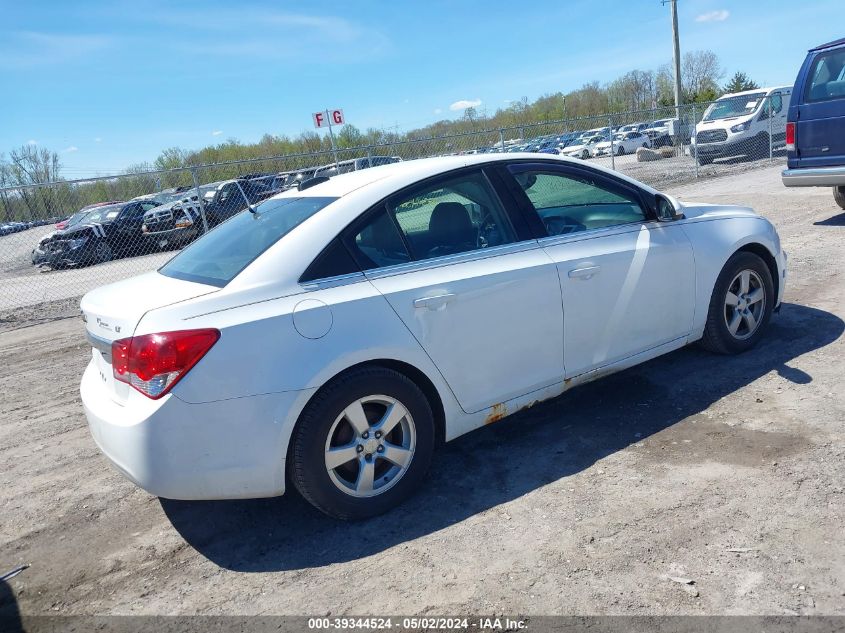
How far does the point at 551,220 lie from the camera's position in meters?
4.06

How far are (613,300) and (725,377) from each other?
1133mm

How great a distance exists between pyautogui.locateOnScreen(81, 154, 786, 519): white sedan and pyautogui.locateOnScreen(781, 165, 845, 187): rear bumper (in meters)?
5.36

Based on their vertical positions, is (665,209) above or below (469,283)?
above

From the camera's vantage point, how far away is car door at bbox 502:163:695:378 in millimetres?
3949

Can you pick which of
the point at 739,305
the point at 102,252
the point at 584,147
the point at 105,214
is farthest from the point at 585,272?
the point at 584,147

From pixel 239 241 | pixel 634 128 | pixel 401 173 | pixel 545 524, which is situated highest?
pixel 401 173

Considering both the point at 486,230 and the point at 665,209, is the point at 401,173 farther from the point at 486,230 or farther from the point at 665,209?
the point at 665,209

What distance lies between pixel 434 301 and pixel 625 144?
2778cm

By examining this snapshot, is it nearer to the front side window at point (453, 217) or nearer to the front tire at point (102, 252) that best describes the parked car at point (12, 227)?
the front tire at point (102, 252)

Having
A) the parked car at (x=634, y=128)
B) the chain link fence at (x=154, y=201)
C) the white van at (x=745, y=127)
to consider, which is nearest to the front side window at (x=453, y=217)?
the chain link fence at (x=154, y=201)

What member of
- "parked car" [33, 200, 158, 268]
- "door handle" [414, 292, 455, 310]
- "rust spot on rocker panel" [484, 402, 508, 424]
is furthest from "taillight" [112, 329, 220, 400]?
"parked car" [33, 200, 158, 268]

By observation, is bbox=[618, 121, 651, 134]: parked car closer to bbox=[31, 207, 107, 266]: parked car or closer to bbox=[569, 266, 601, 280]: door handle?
bbox=[31, 207, 107, 266]: parked car

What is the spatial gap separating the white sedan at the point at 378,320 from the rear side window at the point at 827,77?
562cm

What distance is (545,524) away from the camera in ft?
10.4
